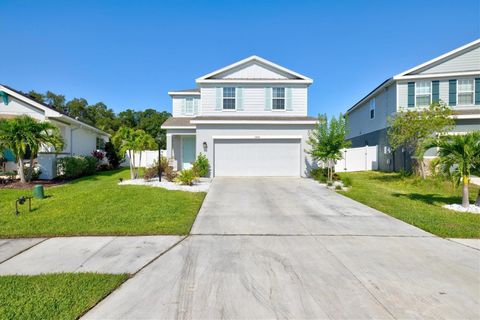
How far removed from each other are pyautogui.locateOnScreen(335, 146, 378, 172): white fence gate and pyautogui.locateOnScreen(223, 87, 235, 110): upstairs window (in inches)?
377

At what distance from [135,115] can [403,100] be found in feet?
154

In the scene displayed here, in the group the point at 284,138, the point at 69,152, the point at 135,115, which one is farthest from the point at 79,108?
the point at 284,138

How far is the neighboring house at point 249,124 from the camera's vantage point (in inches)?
531

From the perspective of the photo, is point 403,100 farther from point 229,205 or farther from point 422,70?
point 229,205

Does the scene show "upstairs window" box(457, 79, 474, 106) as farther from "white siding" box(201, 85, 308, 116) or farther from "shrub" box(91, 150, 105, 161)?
"shrub" box(91, 150, 105, 161)

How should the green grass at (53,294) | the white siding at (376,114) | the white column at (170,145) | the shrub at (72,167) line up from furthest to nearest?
1. the white siding at (376,114)
2. the white column at (170,145)
3. the shrub at (72,167)
4. the green grass at (53,294)

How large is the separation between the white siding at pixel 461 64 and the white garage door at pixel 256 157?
1065 centimetres

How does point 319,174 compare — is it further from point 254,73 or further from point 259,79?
point 254,73

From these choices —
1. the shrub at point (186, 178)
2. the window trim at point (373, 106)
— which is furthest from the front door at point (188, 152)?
the window trim at point (373, 106)

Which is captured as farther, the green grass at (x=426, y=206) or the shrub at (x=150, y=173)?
the shrub at (x=150, y=173)

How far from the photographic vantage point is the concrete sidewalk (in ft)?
11.1

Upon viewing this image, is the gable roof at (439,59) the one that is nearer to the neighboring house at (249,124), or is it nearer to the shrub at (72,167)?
the neighboring house at (249,124)

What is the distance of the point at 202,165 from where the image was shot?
1287cm

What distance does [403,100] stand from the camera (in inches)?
592
